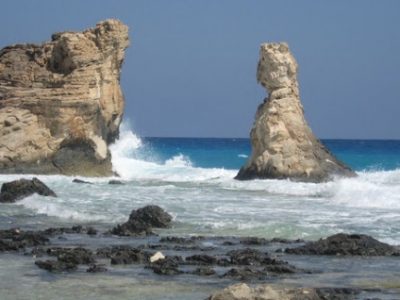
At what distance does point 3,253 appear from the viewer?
14.8m

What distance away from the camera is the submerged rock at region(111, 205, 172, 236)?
18.0 meters

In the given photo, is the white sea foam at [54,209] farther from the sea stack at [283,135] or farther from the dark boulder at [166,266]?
the sea stack at [283,135]

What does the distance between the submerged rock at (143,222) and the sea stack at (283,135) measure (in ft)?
50.9

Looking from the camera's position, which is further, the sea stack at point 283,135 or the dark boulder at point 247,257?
the sea stack at point 283,135

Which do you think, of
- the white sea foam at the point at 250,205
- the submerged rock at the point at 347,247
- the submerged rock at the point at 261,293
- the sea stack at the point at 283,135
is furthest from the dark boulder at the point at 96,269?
the sea stack at the point at 283,135

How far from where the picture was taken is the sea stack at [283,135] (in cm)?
3484

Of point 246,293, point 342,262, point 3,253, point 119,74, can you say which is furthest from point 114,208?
point 119,74

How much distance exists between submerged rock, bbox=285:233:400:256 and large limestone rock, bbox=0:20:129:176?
78.0 feet

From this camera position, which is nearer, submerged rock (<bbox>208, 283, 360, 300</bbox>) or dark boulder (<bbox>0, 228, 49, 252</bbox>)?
submerged rock (<bbox>208, 283, 360, 300</bbox>)

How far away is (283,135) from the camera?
35219 millimetres

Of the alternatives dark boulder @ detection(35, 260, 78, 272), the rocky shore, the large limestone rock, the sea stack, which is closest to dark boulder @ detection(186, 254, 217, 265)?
the rocky shore

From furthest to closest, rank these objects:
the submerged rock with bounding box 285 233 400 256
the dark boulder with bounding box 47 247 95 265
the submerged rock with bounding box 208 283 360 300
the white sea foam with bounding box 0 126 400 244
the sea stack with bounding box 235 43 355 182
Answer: the sea stack with bounding box 235 43 355 182 < the white sea foam with bounding box 0 126 400 244 < the submerged rock with bounding box 285 233 400 256 < the dark boulder with bounding box 47 247 95 265 < the submerged rock with bounding box 208 283 360 300

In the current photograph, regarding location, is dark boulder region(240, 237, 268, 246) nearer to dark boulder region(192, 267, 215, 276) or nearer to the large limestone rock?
dark boulder region(192, 267, 215, 276)

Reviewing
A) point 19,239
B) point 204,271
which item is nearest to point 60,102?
point 19,239
